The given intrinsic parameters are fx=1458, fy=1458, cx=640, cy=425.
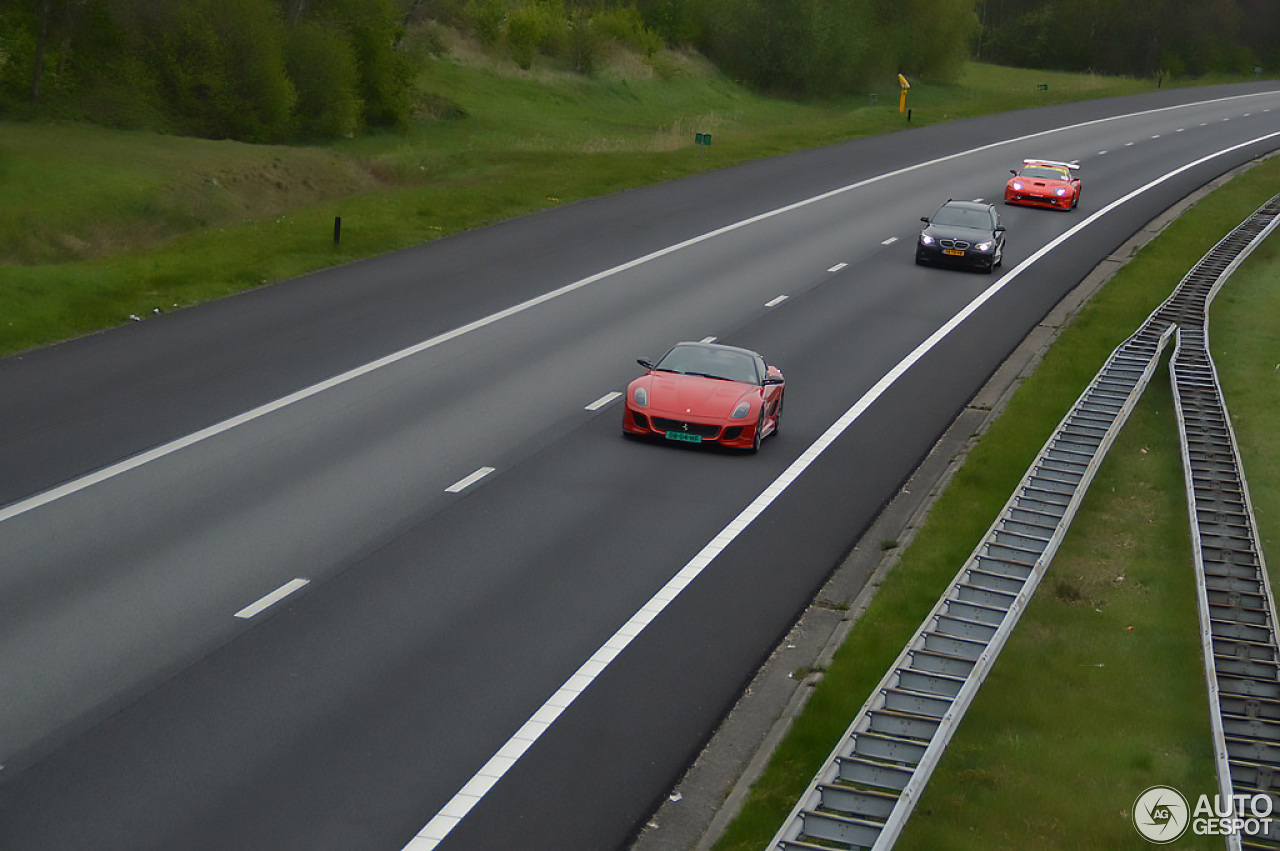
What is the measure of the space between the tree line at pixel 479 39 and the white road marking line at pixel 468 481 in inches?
1223

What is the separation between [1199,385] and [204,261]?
60.0ft

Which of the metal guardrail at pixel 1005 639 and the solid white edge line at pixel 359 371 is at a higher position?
the metal guardrail at pixel 1005 639

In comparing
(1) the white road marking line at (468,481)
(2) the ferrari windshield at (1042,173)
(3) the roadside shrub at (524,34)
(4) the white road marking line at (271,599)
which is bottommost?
(2) the ferrari windshield at (1042,173)

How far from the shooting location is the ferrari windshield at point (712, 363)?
19.5 meters

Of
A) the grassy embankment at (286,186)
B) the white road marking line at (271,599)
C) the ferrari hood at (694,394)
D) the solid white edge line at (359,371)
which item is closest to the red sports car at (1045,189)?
the solid white edge line at (359,371)

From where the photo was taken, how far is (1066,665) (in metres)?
12.9

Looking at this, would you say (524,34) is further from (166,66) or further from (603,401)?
(603,401)

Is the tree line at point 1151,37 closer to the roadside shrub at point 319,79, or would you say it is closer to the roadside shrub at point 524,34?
the roadside shrub at point 524,34

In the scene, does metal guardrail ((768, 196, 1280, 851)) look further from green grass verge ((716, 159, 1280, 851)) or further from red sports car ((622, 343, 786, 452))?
red sports car ((622, 343, 786, 452))

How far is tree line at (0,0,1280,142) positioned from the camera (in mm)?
46875

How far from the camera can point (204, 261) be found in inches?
1118

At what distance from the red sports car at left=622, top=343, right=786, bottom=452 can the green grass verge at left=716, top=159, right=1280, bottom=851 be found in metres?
2.65

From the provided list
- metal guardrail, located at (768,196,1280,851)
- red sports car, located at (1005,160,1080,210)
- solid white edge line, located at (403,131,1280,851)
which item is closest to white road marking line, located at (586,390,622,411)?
solid white edge line, located at (403,131,1280,851)

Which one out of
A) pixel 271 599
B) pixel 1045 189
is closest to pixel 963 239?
pixel 1045 189
